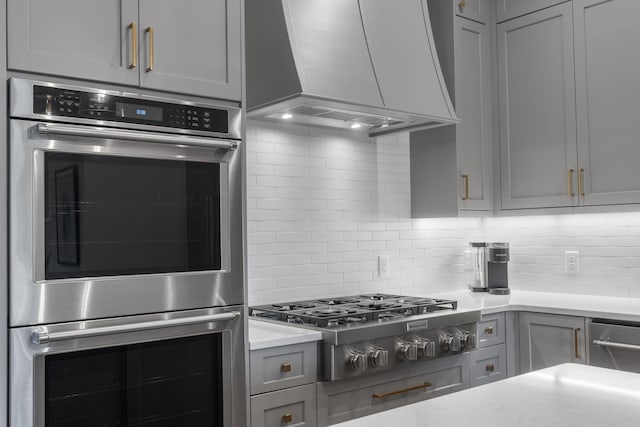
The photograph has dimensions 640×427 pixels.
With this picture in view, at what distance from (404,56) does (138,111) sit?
1.53 meters

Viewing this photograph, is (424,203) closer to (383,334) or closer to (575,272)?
(575,272)

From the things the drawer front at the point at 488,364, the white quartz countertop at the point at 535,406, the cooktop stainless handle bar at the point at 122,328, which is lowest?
the drawer front at the point at 488,364

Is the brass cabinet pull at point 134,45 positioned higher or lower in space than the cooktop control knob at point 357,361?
higher

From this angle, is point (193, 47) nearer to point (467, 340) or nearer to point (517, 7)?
point (467, 340)

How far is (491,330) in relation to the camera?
3346mm

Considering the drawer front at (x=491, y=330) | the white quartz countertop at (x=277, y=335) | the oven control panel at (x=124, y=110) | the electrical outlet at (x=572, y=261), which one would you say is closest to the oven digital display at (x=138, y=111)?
the oven control panel at (x=124, y=110)

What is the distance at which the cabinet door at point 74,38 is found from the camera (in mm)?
1877

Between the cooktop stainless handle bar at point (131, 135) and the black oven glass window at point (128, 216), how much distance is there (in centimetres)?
7

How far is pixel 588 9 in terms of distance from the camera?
347 cm

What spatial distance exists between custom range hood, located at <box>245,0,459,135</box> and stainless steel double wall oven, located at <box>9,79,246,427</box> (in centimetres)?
54

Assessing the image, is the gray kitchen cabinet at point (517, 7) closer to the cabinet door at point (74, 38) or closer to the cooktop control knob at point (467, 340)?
the cooktop control knob at point (467, 340)

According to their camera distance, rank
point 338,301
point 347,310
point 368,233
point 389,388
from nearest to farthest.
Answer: point 389,388, point 347,310, point 338,301, point 368,233

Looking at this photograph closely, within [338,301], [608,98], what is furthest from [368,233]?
[608,98]

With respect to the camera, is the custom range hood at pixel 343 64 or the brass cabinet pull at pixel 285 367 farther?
the custom range hood at pixel 343 64
